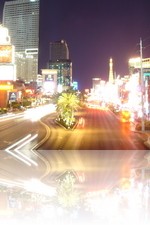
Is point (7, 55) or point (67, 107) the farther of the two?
point (7, 55)

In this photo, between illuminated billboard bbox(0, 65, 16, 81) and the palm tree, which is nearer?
the palm tree

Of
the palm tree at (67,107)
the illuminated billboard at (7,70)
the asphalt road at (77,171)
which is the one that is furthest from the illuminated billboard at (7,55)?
the asphalt road at (77,171)

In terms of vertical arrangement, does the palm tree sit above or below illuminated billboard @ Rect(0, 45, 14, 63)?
below

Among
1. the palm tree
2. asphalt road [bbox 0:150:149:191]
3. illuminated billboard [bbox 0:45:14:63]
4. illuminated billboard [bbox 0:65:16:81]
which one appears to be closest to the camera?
asphalt road [bbox 0:150:149:191]

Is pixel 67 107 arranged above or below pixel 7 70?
below

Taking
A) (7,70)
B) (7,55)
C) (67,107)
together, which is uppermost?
(7,55)

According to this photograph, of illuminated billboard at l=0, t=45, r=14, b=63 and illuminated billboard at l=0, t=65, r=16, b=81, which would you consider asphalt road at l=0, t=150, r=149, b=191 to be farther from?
illuminated billboard at l=0, t=45, r=14, b=63

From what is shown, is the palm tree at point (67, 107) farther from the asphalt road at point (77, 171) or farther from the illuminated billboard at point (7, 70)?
the asphalt road at point (77, 171)

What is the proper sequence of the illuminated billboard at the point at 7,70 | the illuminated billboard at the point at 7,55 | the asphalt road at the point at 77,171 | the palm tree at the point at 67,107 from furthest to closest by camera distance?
the illuminated billboard at the point at 7,70 → the illuminated billboard at the point at 7,55 → the palm tree at the point at 67,107 → the asphalt road at the point at 77,171

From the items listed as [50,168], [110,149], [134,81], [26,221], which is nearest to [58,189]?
[26,221]

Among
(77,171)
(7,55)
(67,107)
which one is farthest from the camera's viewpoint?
(7,55)

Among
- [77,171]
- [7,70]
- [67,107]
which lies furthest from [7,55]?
[77,171]

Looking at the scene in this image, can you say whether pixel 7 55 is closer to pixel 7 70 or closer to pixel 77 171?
pixel 7 70

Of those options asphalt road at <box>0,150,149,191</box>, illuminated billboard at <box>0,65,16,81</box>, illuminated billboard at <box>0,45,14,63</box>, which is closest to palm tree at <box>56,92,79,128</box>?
illuminated billboard at <box>0,65,16,81</box>
